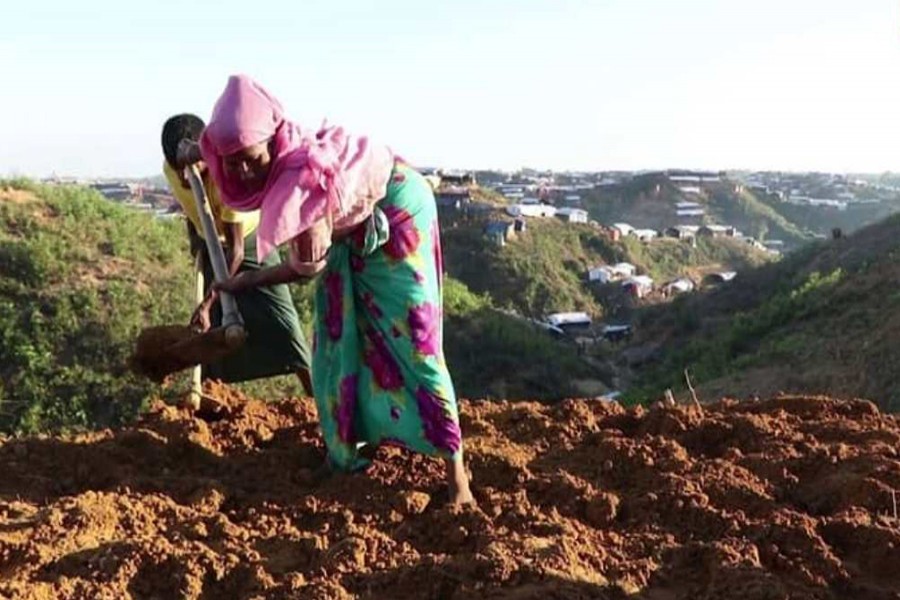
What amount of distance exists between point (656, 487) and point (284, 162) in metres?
1.59

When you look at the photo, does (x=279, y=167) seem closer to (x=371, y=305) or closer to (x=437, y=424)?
(x=371, y=305)

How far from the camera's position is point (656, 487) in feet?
10.1

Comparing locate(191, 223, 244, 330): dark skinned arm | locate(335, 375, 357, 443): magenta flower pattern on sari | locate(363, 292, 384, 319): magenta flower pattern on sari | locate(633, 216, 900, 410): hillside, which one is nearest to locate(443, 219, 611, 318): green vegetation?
locate(633, 216, 900, 410): hillside

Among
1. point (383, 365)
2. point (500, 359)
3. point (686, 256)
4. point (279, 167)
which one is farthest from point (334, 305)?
point (686, 256)

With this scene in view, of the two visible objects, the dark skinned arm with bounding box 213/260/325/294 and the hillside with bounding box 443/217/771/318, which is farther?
the hillside with bounding box 443/217/771/318

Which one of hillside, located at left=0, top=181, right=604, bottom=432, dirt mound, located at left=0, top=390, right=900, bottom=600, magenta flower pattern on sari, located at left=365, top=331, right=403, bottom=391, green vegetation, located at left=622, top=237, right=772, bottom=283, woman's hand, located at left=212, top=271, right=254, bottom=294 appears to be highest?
woman's hand, located at left=212, top=271, right=254, bottom=294

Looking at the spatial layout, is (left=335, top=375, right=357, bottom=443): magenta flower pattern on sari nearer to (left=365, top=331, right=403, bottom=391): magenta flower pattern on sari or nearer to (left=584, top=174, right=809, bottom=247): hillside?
(left=365, top=331, right=403, bottom=391): magenta flower pattern on sari

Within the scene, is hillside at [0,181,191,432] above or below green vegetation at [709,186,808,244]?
above

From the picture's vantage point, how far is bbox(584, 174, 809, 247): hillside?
70938mm

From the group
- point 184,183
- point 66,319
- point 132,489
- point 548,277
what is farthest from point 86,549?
point 548,277

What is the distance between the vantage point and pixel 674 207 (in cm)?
→ 7269

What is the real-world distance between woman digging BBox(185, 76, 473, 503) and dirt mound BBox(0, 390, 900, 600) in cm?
22

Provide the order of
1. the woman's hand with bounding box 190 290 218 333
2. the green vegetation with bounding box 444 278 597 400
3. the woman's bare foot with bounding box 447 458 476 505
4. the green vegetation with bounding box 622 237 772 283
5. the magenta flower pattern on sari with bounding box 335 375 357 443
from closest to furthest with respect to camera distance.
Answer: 1. the woman's bare foot with bounding box 447 458 476 505
2. the magenta flower pattern on sari with bounding box 335 375 357 443
3. the woman's hand with bounding box 190 290 218 333
4. the green vegetation with bounding box 444 278 597 400
5. the green vegetation with bounding box 622 237 772 283

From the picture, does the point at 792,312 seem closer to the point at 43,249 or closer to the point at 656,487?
the point at 43,249
